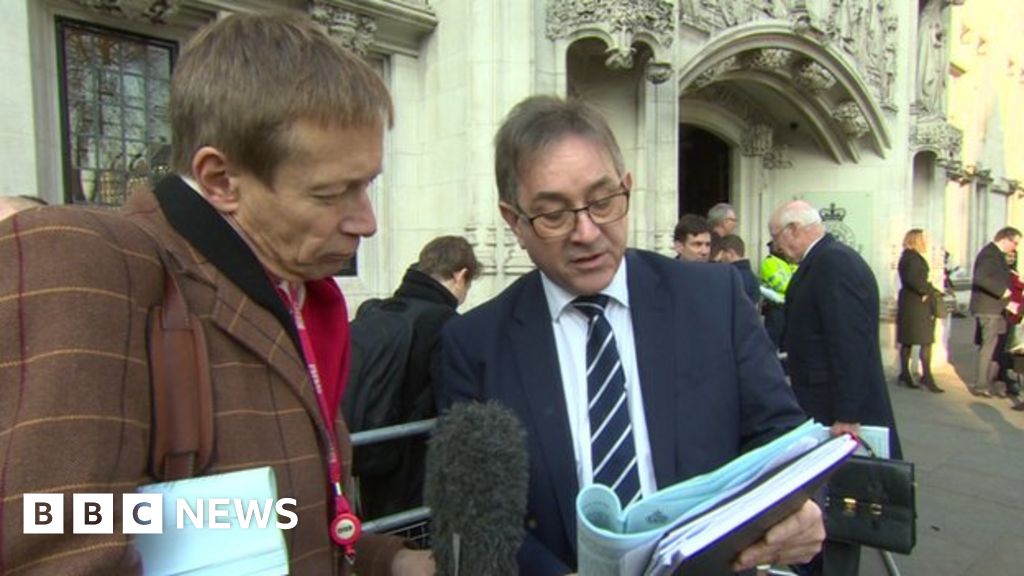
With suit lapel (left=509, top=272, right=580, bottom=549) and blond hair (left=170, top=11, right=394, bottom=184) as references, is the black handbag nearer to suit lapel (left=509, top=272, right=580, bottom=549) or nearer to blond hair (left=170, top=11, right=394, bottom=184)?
suit lapel (left=509, top=272, right=580, bottom=549)

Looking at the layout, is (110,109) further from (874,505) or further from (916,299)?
(916,299)

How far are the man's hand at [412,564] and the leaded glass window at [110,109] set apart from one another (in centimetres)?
385

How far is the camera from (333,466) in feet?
3.51

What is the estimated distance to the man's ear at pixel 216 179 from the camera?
3.17 feet

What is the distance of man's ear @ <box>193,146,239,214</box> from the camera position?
3.17 feet

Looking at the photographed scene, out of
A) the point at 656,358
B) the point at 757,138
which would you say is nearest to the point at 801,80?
the point at 757,138

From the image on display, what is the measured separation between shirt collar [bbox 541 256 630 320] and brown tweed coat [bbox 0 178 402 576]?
2.74 feet

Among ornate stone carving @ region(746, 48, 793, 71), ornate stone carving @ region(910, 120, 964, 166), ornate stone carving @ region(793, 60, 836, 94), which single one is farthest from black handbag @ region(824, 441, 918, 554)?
ornate stone carving @ region(910, 120, 964, 166)

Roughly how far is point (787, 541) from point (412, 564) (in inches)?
26.4

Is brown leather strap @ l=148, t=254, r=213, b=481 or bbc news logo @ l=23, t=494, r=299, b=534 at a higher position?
brown leather strap @ l=148, t=254, r=213, b=481

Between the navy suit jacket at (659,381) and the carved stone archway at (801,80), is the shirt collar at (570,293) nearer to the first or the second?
the navy suit jacket at (659,381)

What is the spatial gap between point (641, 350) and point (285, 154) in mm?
939

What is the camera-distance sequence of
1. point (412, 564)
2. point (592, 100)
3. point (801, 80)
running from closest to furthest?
point (412, 564) → point (592, 100) → point (801, 80)

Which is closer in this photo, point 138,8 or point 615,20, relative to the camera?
point 138,8
